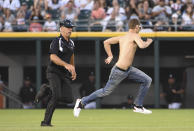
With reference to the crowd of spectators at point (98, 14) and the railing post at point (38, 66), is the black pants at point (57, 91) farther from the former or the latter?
the railing post at point (38, 66)

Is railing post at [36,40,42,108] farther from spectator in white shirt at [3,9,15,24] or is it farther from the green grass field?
the green grass field

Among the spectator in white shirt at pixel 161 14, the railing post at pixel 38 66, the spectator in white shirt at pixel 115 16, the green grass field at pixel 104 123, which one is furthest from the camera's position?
the railing post at pixel 38 66

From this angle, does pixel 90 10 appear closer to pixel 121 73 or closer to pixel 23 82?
pixel 23 82

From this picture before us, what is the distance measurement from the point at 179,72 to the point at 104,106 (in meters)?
3.14

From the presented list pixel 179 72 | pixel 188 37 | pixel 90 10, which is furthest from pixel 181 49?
pixel 90 10

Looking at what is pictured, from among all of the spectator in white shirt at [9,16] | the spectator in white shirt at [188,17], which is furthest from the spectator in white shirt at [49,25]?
the spectator in white shirt at [188,17]

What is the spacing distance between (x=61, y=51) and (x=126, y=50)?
1628 mm

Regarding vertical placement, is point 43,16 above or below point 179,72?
above

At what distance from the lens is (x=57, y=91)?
34.3 feet

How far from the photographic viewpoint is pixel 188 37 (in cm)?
2066

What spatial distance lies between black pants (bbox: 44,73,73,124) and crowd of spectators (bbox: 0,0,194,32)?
9774 mm

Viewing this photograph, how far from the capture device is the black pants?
10469 millimetres

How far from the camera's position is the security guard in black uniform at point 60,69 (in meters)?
10.4

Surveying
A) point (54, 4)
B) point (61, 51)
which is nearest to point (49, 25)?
point (54, 4)
